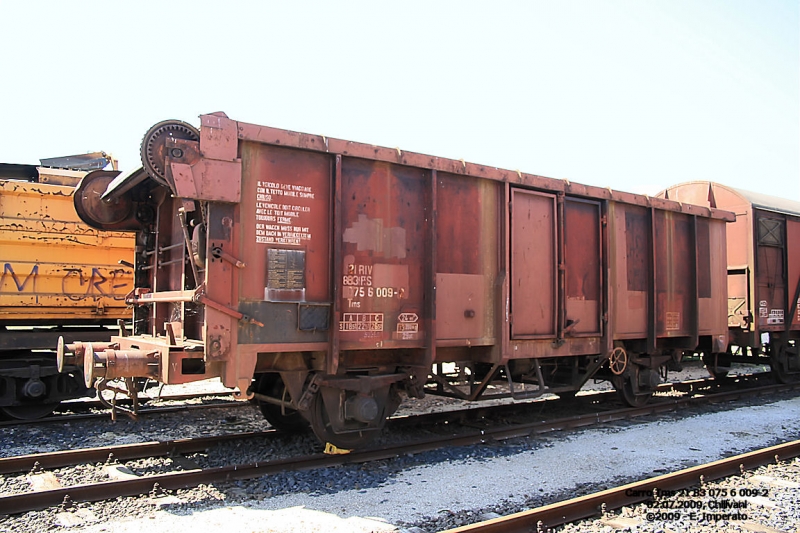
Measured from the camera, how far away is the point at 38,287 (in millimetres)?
8727

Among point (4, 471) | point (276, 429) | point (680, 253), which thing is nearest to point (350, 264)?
point (276, 429)

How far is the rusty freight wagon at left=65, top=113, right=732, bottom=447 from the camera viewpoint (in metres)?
5.51

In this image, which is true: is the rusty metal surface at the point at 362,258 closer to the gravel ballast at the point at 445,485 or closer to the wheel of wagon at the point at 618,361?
the wheel of wagon at the point at 618,361

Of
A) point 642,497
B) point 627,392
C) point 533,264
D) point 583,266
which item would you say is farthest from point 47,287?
point 627,392

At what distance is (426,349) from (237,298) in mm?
2184

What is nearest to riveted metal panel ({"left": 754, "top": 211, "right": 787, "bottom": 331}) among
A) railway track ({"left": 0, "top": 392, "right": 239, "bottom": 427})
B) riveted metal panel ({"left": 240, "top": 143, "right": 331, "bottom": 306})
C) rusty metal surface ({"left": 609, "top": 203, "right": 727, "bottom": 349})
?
rusty metal surface ({"left": 609, "top": 203, "right": 727, "bottom": 349})

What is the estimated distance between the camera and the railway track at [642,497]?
4.48 metres

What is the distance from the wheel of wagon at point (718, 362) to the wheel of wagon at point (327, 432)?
8383 millimetres

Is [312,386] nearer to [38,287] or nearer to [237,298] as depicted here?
[237,298]

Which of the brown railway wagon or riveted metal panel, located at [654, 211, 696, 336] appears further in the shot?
the brown railway wagon

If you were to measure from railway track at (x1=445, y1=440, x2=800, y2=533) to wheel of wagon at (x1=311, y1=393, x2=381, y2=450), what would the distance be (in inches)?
94.9

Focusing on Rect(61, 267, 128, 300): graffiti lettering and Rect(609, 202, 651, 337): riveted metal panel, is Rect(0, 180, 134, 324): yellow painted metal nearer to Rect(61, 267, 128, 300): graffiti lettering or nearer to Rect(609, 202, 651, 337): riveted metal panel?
Rect(61, 267, 128, 300): graffiti lettering

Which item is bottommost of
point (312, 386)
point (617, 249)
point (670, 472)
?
point (670, 472)

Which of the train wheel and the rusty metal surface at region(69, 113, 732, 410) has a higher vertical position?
the rusty metal surface at region(69, 113, 732, 410)
